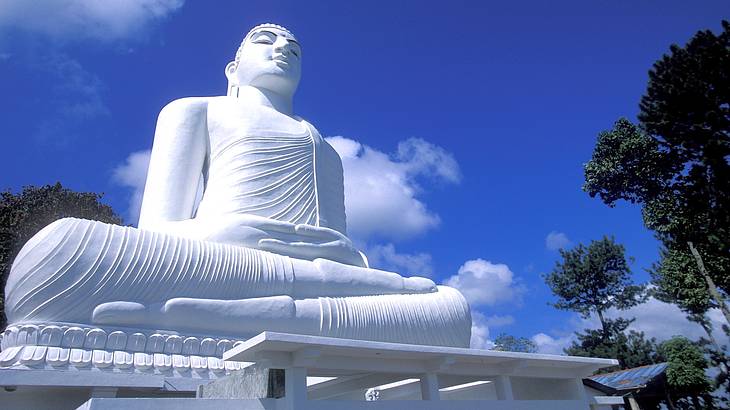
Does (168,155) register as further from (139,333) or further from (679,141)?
(679,141)

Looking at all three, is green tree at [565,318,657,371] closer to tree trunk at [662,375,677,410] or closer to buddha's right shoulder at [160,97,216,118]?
tree trunk at [662,375,677,410]

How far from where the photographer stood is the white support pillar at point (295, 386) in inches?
135

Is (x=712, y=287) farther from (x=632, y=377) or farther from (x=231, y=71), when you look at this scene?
(x=231, y=71)

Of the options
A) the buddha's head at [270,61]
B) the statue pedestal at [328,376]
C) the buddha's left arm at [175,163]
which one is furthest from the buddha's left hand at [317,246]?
the buddha's head at [270,61]

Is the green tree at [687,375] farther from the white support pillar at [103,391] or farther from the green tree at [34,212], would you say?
the green tree at [34,212]

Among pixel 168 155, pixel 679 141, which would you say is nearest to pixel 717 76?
pixel 679 141

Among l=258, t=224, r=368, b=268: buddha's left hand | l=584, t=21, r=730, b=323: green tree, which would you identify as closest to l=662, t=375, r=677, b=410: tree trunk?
l=584, t=21, r=730, b=323: green tree

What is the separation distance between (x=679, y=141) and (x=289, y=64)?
8.53 metres

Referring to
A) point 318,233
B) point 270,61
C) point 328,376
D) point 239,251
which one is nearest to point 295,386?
point 328,376

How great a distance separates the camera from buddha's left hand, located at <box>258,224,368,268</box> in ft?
23.0

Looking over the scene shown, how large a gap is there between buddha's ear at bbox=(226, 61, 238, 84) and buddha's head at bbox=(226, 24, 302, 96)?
0.42ft

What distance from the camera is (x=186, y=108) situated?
818 cm

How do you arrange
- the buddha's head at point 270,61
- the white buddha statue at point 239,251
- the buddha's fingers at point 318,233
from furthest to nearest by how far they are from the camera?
the buddha's head at point 270,61 → the buddha's fingers at point 318,233 → the white buddha statue at point 239,251

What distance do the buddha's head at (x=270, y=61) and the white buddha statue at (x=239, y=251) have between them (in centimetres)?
2
